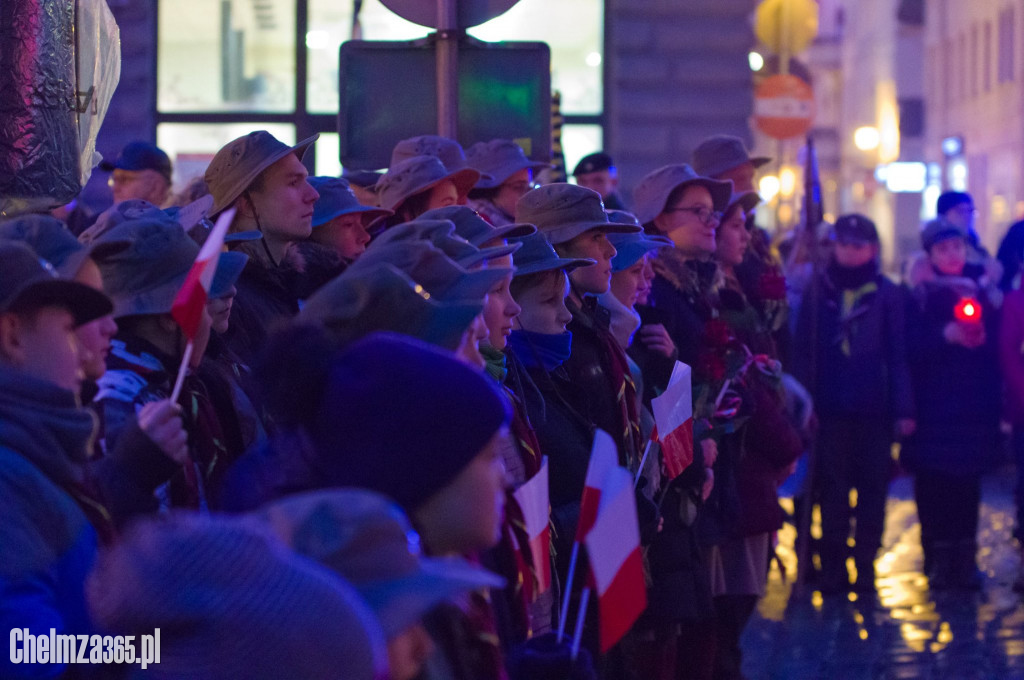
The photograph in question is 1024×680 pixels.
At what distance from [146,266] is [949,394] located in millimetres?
6899

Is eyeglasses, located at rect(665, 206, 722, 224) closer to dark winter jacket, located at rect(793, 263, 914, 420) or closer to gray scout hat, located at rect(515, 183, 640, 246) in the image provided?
gray scout hat, located at rect(515, 183, 640, 246)

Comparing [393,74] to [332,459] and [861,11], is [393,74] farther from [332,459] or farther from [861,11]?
[861,11]

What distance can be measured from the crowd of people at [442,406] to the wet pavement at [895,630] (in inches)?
12.0

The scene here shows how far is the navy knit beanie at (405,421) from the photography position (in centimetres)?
214

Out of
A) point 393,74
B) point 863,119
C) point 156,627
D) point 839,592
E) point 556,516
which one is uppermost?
point 863,119

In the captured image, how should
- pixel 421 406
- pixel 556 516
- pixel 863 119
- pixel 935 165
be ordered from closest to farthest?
pixel 421 406 < pixel 556 516 < pixel 935 165 < pixel 863 119

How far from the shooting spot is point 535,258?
16.1 feet

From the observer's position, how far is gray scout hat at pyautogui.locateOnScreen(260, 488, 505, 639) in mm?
1792

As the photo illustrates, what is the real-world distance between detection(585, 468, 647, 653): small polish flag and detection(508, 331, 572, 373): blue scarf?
1645 millimetres

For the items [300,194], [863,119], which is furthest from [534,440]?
[863,119]

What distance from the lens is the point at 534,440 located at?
162 inches

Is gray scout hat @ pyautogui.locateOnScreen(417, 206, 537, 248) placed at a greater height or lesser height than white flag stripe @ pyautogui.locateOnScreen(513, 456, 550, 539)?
greater

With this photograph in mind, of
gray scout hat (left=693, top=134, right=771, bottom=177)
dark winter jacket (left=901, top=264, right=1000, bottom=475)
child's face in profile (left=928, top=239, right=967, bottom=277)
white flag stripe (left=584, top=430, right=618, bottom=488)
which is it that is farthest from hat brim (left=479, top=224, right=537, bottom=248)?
child's face in profile (left=928, top=239, right=967, bottom=277)

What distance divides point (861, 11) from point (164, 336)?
6404 centimetres
